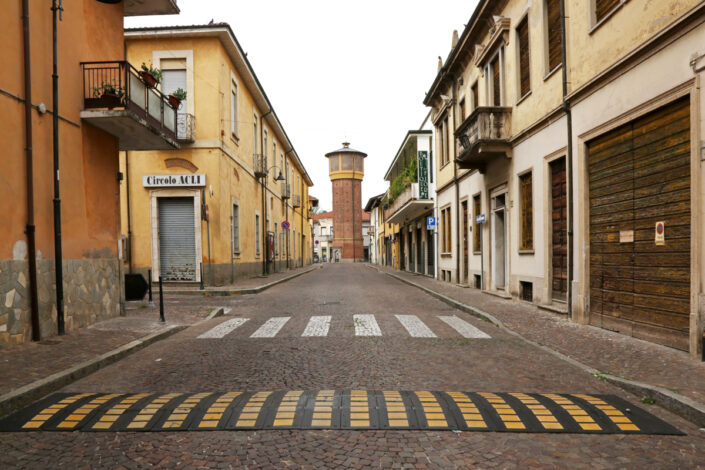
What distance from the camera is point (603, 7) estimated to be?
8.37 m

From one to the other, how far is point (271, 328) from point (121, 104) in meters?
4.98

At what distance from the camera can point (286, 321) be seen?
986 centimetres

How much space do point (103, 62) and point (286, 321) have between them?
5.85 meters

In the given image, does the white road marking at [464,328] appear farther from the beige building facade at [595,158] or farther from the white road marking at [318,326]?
the white road marking at [318,326]

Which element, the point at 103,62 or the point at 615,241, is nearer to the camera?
the point at 615,241

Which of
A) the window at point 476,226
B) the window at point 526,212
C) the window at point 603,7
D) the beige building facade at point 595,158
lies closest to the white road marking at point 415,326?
the beige building facade at point 595,158

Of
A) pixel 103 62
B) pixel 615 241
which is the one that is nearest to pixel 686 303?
pixel 615 241

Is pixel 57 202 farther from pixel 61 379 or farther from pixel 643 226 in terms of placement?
pixel 643 226

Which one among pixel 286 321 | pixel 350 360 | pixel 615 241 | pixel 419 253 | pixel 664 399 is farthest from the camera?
pixel 419 253

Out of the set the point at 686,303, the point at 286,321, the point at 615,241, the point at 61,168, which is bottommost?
the point at 286,321

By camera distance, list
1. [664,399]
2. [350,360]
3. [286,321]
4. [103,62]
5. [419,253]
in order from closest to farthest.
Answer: [664,399] → [350,360] → [103,62] → [286,321] → [419,253]

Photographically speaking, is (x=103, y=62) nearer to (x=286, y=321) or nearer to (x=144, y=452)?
(x=286, y=321)

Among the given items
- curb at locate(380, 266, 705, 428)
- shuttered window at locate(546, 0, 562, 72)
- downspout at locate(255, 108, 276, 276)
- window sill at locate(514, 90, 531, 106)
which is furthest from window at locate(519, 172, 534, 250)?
downspout at locate(255, 108, 276, 276)

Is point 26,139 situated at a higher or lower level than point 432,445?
higher
